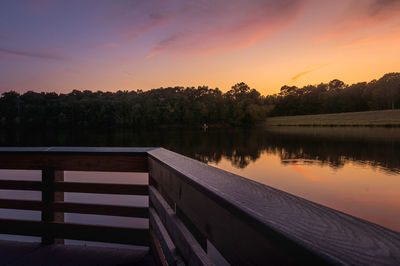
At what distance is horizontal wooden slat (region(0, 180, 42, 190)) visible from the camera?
2754mm

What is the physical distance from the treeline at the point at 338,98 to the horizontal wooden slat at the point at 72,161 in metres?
96.9

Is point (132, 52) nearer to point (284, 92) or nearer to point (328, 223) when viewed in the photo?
point (328, 223)

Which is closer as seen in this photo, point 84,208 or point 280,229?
point 280,229

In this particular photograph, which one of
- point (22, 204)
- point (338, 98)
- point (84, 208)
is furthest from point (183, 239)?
point (338, 98)

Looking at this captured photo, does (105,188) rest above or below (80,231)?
above

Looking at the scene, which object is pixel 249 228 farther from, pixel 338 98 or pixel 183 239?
pixel 338 98

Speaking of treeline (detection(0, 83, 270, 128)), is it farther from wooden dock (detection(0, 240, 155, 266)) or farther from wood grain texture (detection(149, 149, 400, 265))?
wood grain texture (detection(149, 149, 400, 265))

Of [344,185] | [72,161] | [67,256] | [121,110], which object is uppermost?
[121,110]

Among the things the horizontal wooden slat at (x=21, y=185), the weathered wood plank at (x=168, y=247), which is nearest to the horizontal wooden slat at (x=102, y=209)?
the horizontal wooden slat at (x=21, y=185)

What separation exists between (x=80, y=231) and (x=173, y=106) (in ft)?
312

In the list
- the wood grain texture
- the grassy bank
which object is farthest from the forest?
the wood grain texture

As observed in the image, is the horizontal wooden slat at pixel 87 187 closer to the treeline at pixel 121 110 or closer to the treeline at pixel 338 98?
the treeline at pixel 121 110

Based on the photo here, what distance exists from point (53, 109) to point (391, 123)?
4011 inches

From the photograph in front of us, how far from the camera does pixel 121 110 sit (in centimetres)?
9306
